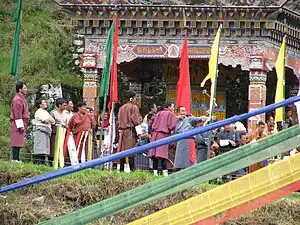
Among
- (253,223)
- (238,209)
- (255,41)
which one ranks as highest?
(255,41)

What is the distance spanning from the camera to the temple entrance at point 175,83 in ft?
85.4

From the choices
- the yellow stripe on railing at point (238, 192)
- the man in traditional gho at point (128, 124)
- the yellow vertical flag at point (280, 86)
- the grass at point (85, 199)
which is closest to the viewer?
the yellow stripe on railing at point (238, 192)

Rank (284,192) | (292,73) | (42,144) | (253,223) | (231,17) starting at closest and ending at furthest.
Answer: (284,192) < (253,223) < (42,144) < (231,17) < (292,73)

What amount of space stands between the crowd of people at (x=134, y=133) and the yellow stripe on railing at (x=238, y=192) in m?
8.30

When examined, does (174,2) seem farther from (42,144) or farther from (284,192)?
(284,192)

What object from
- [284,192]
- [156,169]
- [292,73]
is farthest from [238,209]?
[292,73]

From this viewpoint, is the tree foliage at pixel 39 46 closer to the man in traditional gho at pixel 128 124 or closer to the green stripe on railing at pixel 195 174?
the man in traditional gho at pixel 128 124

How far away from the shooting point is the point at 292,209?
46.5 ft

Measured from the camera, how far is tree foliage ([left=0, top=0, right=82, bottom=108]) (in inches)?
1116

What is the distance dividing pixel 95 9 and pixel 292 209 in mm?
11814

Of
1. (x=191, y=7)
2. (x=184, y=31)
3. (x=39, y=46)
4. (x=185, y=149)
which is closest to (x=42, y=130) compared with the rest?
(x=185, y=149)

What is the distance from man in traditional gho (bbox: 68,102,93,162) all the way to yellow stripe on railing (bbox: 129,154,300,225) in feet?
31.4

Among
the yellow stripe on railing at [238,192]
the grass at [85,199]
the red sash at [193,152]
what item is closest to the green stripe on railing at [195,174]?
the yellow stripe on railing at [238,192]

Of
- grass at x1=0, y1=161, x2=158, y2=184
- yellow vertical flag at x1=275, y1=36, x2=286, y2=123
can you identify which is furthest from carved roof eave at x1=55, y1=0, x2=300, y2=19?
grass at x1=0, y1=161, x2=158, y2=184
